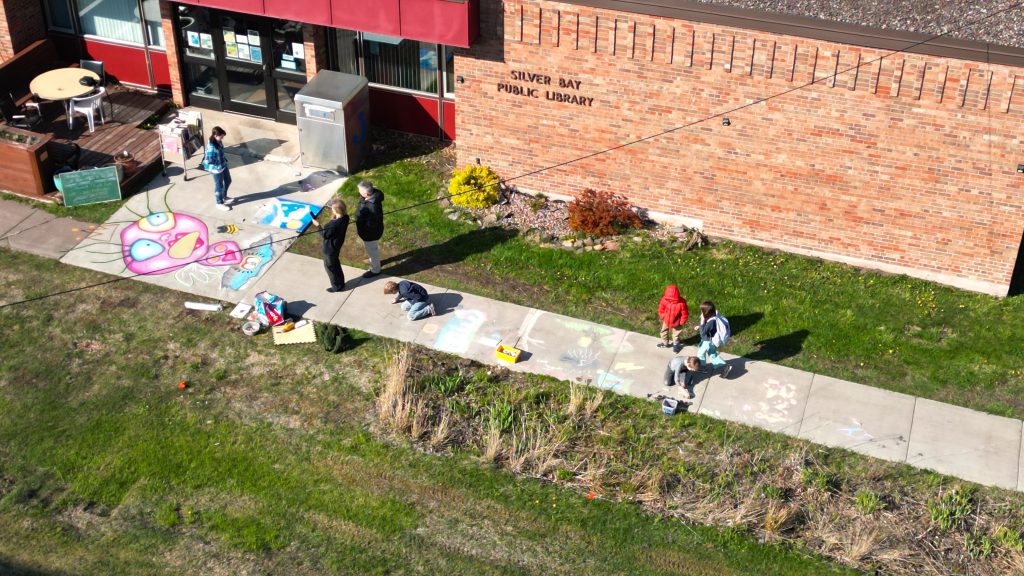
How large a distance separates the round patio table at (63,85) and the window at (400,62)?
519cm

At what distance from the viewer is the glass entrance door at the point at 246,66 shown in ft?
65.8

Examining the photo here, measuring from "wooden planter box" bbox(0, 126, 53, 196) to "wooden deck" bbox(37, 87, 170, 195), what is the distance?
0.55m

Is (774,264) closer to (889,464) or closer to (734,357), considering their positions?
(734,357)

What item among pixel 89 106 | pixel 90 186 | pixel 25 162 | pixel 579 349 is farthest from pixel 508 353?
pixel 89 106

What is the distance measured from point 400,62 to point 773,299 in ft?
26.6

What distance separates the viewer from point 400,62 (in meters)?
20.0

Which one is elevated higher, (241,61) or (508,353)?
(241,61)

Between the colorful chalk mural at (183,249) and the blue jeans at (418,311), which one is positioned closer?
the blue jeans at (418,311)

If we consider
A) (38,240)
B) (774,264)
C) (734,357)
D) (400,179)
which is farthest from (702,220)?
Answer: (38,240)

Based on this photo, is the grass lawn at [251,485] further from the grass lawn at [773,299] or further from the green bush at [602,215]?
the green bush at [602,215]

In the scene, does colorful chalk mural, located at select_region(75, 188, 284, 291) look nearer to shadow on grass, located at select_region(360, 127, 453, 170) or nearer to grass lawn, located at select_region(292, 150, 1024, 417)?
grass lawn, located at select_region(292, 150, 1024, 417)

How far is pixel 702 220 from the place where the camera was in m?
18.1

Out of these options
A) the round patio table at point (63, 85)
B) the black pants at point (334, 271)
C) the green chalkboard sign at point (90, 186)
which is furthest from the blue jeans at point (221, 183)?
the round patio table at point (63, 85)

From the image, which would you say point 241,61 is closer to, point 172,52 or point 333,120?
point 172,52
